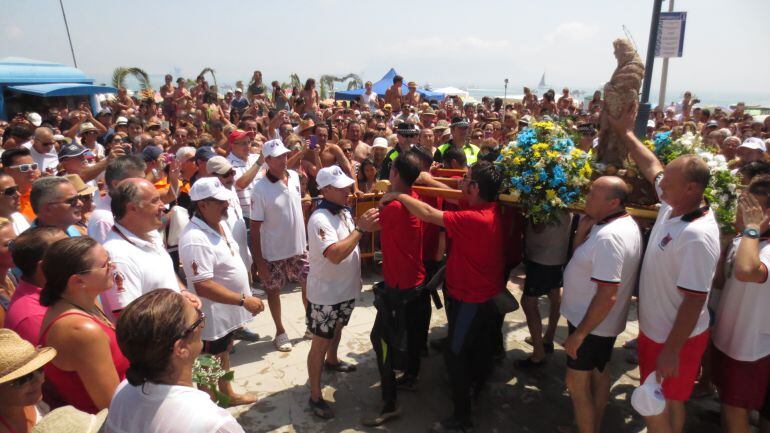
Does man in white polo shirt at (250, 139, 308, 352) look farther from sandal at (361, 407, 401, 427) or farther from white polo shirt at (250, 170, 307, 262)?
sandal at (361, 407, 401, 427)

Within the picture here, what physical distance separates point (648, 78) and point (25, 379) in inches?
245

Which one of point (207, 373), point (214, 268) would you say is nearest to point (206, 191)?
point (214, 268)

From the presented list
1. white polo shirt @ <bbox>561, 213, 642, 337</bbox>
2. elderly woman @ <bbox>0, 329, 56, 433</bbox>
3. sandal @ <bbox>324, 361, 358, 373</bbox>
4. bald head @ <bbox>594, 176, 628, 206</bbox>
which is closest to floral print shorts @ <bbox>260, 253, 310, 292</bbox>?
sandal @ <bbox>324, 361, 358, 373</bbox>

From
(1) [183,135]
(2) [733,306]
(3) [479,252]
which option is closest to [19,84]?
(1) [183,135]

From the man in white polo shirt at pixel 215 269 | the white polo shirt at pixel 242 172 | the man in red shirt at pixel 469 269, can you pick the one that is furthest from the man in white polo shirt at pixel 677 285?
the white polo shirt at pixel 242 172

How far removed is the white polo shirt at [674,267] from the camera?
292cm

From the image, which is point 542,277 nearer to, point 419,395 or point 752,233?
point 419,395

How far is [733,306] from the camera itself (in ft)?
10.8

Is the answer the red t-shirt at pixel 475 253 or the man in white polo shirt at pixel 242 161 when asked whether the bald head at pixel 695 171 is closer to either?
the red t-shirt at pixel 475 253

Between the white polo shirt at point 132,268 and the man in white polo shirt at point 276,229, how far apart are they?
1772 mm

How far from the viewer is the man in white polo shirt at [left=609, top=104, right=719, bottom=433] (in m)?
2.93

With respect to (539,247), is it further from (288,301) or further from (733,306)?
(288,301)

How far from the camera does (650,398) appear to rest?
10.0 ft

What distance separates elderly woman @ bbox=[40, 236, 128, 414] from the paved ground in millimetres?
1894
